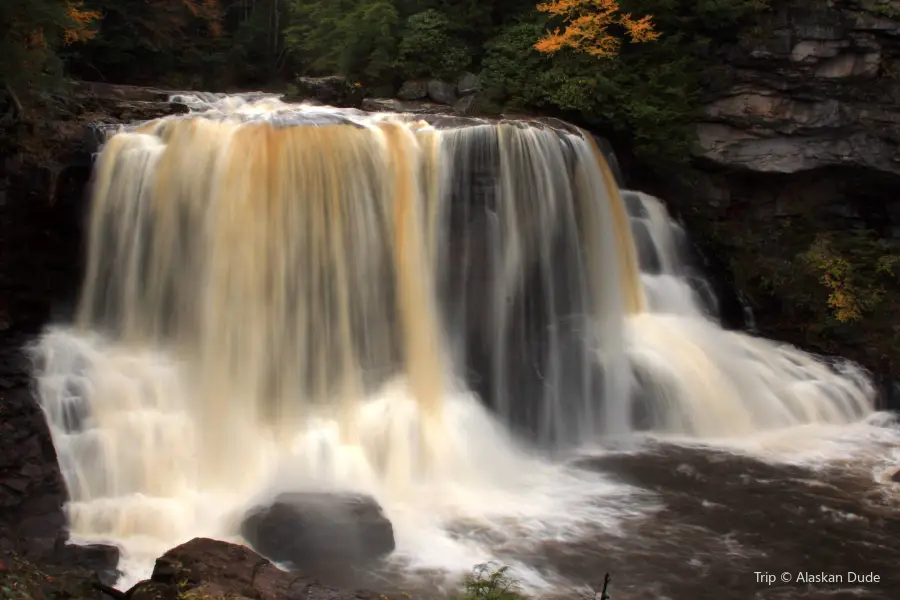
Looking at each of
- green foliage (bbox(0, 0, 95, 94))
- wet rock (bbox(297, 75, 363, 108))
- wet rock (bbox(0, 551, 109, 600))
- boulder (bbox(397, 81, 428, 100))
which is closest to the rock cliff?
boulder (bbox(397, 81, 428, 100))

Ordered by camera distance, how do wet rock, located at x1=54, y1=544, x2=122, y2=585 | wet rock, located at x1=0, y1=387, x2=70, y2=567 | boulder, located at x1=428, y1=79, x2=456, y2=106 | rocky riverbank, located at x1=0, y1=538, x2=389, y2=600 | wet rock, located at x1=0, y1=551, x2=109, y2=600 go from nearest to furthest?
wet rock, located at x1=0, y1=551, x2=109, y2=600
rocky riverbank, located at x1=0, y1=538, x2=389, y2=600
wet rock, located at x1=54, y1=544, x2=122, y2=585
wet rock, located at x1=0, y1=387, x2=70, y2=567
boulder, located at x1=428, y1=79, x2=456, y2=106

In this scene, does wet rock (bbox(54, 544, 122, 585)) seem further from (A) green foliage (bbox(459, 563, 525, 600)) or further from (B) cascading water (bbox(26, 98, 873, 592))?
(A) green foliage (bbox(459, 563, 525, 600))

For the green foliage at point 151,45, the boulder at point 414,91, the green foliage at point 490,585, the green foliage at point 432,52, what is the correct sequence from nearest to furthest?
1. the green foliage at point 490,585
2. the boulder at point 414,91
3. the green foliage at point 432,52
4. the green foliage at point 151,45

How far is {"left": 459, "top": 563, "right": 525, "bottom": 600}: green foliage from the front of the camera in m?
6.29

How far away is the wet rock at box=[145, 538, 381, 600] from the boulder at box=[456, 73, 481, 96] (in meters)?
12.0

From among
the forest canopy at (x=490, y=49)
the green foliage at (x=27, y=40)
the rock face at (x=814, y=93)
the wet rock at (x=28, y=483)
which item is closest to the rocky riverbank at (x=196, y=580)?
the wet rock at (x=28, y=483)

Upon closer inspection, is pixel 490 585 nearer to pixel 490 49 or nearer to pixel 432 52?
pixel 490 49

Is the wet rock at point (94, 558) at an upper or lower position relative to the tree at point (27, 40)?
lower

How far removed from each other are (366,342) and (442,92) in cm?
784

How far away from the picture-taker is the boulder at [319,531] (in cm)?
781

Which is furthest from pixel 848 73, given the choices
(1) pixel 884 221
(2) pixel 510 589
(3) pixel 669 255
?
(2) pixel 510 589

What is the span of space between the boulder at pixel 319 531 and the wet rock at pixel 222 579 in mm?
964

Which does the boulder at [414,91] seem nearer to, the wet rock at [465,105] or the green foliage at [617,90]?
the wet rock at [465,105]

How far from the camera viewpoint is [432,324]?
11.6 metres
